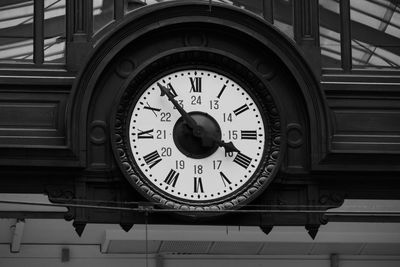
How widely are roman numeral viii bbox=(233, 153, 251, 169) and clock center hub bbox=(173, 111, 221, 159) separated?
0.19m

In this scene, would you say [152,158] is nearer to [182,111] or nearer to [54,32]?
[182,111]

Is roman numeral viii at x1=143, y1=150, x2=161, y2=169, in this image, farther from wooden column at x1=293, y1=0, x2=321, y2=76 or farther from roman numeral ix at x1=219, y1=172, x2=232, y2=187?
wooden column at x1=293, y1=0, x2=321, y2=76

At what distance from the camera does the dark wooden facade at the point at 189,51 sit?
497 inches

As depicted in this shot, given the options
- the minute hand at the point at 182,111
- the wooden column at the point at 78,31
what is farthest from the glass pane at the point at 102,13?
the minute hand at the point at 182,111

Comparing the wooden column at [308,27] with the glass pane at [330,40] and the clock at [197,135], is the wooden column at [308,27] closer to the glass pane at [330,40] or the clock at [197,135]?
the glass pane at [330,40]

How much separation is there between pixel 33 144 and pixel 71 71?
0.72 metres

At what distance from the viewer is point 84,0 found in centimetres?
1303

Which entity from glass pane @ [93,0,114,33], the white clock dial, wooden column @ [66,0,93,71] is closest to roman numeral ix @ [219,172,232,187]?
the white clock dial

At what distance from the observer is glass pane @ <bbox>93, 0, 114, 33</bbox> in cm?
1305

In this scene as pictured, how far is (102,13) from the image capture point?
13094mm

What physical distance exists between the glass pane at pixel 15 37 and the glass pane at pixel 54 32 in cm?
13

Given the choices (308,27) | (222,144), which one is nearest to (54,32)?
(222,144)

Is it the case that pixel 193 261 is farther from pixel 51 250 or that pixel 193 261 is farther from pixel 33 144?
pixel 33 144

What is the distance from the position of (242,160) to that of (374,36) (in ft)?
5.41
